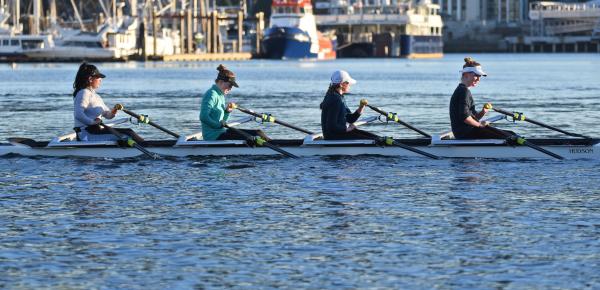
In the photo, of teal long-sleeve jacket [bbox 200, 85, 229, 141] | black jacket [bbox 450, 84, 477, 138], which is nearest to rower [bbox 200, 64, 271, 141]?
teal long-sleeve jacket [bbox 200, 85, 229, 141]

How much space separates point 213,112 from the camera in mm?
27469

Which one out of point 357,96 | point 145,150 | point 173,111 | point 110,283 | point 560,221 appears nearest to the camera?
point 110,283

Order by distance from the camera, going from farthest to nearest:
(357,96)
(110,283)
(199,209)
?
(357,96) → (199,209) → (110,283)

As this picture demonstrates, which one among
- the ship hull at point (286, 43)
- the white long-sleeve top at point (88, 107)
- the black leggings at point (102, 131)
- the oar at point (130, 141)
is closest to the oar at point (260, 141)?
the oar at point (130, 141)

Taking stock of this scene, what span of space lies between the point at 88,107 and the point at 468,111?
7483 millimetres

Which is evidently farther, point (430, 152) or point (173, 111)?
point (173, 111)

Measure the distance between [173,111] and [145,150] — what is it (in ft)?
82.4

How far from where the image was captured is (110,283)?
615 inches

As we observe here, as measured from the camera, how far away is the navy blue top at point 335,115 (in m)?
27.0

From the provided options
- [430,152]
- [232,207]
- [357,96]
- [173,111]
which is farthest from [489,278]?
[357,96]

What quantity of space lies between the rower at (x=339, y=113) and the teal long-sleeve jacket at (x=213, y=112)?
2018 millimetres

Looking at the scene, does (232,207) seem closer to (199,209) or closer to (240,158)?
(199,209)

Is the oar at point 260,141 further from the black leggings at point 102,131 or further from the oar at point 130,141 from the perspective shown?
the black leggings at point 102,131

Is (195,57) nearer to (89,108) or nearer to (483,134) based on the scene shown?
(89,108)
